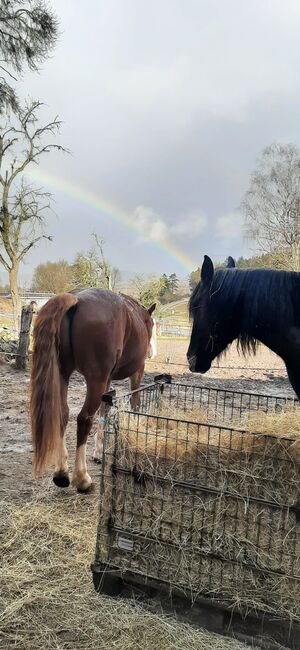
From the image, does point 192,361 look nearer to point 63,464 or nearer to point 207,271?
point 207,271

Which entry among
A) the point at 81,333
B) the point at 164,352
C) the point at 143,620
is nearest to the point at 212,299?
the point at 81,333

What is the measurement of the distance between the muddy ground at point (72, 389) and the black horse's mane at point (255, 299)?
1.91 metres

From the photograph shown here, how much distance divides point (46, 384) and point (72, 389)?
410 centimetres

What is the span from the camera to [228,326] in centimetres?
220

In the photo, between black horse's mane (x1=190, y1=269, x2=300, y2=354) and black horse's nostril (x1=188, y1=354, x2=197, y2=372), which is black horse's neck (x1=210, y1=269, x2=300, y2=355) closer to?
black horse's mane (x1=190, y1=269, x2=300, y2=354)

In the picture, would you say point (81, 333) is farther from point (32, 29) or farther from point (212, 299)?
point (32, 29)

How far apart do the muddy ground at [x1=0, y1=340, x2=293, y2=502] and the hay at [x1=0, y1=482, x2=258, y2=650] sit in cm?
56

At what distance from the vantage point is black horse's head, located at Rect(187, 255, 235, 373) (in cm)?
217

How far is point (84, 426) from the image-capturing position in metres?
3.05

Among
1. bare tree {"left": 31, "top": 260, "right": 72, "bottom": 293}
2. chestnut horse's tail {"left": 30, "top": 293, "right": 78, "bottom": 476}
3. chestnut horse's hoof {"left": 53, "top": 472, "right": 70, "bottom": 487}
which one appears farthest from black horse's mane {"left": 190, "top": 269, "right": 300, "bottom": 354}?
bare tree {"left": 31, "top": 260, "right": 72, "bottom": 293}

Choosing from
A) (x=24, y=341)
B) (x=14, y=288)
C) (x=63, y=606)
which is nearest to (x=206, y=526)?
(x=63, y=606)

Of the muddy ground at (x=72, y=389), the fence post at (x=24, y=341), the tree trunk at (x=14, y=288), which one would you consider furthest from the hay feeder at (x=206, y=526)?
the tree trunk at (x=14, y=288)

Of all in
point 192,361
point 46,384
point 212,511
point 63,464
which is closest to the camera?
point 212,511

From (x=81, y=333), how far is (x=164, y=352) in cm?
966
